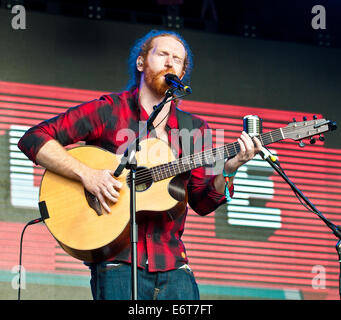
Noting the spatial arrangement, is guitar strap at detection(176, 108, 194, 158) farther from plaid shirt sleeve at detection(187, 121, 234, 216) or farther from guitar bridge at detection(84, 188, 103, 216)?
guitar bridge at detection(84, 188, 103, 216)

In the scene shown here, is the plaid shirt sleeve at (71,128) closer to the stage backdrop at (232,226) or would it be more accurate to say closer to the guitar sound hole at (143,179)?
the guitar sound hole at (143,179)

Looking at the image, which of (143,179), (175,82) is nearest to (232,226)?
(143,179)

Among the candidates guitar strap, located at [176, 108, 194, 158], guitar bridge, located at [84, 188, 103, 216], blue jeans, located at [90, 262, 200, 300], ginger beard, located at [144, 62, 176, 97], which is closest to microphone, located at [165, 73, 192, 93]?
ginger beard, located at [144, 62, 176, 97]

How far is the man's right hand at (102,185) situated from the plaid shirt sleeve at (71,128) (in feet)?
0.89

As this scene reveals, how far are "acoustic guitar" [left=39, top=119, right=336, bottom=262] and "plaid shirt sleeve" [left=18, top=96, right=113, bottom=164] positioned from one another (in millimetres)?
100

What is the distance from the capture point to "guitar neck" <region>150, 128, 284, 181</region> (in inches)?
139

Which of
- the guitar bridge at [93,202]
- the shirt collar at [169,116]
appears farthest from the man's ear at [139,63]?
the guitar bridge at [93,202]

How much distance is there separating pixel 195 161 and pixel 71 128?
A: 0.79m

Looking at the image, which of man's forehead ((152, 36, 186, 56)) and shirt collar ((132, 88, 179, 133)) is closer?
shirt collar ((132, 88, 179, 133))

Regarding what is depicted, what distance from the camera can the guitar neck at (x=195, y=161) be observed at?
11.6 ft

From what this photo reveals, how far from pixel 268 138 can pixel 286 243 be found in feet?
7.17
